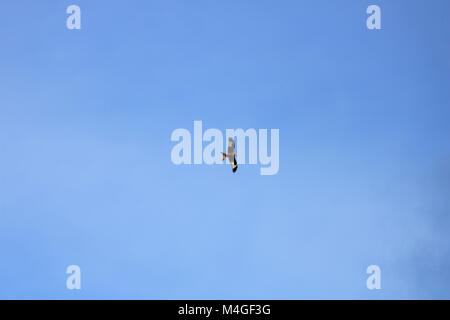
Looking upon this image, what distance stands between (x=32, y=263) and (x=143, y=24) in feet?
2.35

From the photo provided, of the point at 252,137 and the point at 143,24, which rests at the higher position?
the point at 143,24

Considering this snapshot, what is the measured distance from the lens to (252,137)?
2.81m

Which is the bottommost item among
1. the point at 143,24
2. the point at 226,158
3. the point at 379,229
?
the point at 379,229

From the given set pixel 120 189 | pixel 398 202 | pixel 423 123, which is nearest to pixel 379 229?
pixel 398 202

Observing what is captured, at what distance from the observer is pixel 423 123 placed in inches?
110

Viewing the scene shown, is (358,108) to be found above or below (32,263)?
above
